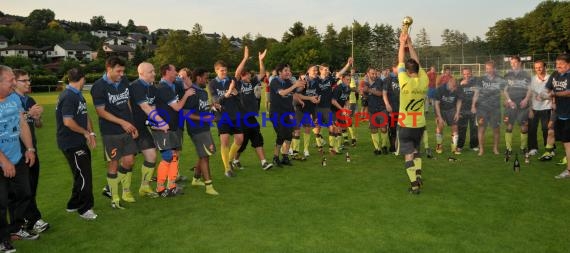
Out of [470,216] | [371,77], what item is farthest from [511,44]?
[470,216]

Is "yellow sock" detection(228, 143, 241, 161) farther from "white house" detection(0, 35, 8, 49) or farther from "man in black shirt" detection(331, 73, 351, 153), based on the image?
"white house" detection(0, 35, 8, 49)

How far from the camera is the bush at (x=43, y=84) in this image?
4869 centimetres

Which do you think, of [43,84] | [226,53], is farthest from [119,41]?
[43,84]

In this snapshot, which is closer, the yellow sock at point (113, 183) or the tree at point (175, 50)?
the yellow sock at point (113, 183)

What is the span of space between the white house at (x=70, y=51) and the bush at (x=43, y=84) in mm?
83486

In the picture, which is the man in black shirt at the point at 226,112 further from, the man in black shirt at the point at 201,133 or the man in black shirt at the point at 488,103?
the man in black shirt at the point at 488,103

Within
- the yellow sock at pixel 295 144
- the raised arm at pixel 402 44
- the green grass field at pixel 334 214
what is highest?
the raised arm at pixel 402 44

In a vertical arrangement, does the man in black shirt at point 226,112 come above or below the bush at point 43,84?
below

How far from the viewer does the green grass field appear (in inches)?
208

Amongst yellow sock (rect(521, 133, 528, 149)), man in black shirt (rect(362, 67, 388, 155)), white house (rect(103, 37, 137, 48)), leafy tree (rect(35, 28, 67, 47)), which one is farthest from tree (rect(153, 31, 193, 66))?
yellow sock (rect(521, 133, 528, 149))

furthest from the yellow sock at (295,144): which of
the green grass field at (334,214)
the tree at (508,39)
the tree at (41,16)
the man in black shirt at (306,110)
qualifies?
the tree at (41,16)

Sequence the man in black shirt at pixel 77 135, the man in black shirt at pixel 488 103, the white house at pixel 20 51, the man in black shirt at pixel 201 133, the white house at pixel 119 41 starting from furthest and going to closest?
the white house at pixel 119 41
the white house at pixel 20 51
the man in black shirt at pixel 488 103
the man in black shirt at pixel 201 133
the man in black shirt at pixel 77 135

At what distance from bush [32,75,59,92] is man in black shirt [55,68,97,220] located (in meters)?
48.7

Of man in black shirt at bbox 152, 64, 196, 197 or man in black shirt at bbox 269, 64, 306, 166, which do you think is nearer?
man in black shirt at bbox 152, 64, 196, 197
